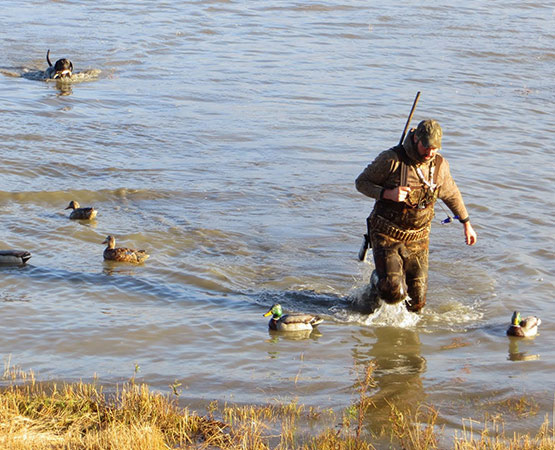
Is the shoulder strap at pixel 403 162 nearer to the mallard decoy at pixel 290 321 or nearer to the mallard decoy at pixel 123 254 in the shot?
the mallard decoy at pixel 290 321

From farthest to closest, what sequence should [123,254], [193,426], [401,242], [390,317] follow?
[123,254]
[390,317]
[401,242]
[193,426]

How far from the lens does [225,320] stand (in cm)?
988

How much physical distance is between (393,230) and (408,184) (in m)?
0.57

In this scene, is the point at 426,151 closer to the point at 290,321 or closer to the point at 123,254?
the point at 290,321

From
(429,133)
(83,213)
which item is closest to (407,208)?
(429,133)

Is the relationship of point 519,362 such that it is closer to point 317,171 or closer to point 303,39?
point 317,171

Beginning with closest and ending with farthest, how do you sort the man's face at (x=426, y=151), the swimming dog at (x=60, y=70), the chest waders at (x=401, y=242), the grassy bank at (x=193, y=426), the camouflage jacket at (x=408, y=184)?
the grassy bank at (x=193, y=426) → the man's face at (x=426, y=151) → the camouflage jacket at (x=408, y=184) → the chest waders at (x=401, y=242) → the swimming dog at (x=60, y=70)

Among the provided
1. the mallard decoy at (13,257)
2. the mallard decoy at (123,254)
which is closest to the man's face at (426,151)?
the mallard decoy at (123,254)

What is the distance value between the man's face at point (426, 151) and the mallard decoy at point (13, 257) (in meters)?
4.66

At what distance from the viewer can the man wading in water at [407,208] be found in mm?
9062

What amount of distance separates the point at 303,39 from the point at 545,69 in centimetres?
650

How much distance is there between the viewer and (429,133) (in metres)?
8.73

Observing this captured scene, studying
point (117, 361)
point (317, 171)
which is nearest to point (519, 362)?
point (117, 361)

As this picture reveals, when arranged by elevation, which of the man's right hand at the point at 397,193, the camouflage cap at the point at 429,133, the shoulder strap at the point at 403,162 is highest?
the camouflage cap at the point at 429,133
